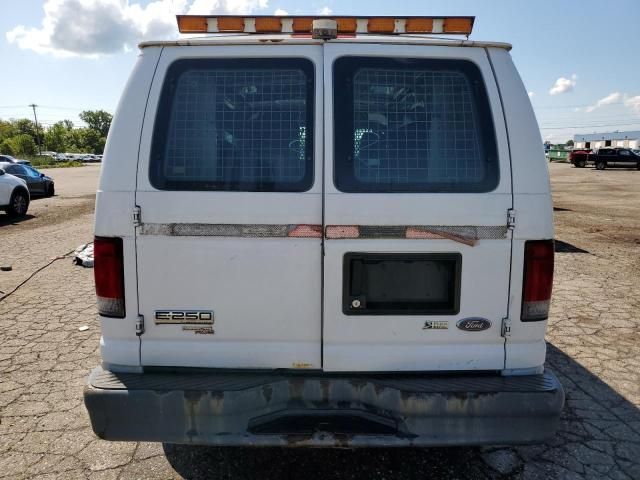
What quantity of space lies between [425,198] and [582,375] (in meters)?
2.78

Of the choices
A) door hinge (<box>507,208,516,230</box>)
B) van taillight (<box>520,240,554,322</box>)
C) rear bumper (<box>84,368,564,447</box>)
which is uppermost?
door hinge (<box>507,208,516,230</box>)

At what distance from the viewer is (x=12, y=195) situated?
13.0 meters

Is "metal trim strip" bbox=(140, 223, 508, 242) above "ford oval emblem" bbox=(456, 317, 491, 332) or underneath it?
above

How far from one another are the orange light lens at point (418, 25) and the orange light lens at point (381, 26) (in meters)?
0.08

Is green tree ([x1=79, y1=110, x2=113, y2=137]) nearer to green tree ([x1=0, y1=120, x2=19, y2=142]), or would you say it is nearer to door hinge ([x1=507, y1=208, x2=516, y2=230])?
green tree ([x1=0, y1=120, x2=19, y2=142])

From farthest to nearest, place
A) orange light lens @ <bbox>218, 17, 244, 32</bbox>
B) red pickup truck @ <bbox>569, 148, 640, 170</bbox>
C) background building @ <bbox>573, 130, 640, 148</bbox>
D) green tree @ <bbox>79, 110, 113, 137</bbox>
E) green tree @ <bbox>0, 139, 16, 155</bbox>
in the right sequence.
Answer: green tree @ <bbox>79, 110, 113, 137</bbox> < background building @ <bbox>573, 130, 640, 148</bbox> < green tree @ <bbox>0, 139, 16, 155</bbox> < red pickup truck @ <bbox>569, 148, 640, 170</bbox> < orange light lens @ <bbox>218, 17, 244, 32</bbox>

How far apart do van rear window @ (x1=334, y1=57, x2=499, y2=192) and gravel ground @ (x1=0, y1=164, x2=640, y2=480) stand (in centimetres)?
168

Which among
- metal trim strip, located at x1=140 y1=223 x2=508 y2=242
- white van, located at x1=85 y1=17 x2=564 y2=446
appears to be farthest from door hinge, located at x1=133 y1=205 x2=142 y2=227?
metal trim strip, located at x1=140 y1=223 x2=508 y2=242

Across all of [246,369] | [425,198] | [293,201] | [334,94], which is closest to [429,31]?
[334,94]

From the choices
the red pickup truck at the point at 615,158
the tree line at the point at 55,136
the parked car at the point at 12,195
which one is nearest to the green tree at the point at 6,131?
the tree line at the point at 55,136

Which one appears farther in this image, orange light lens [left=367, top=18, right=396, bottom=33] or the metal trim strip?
orange light lens [left=367, top=18, right=396, bottom=33]

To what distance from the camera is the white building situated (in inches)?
4043

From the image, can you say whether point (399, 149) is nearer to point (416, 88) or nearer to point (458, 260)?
point (416, 88)

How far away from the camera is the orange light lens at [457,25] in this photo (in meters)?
2.88
